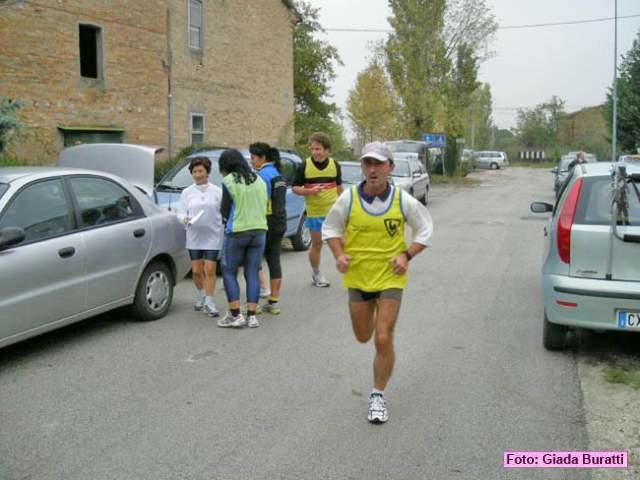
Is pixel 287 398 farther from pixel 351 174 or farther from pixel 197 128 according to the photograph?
pixel 197 128

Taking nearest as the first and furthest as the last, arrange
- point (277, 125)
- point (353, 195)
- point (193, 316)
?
point (353, 195) → point (193, 316) → point (277, 125)

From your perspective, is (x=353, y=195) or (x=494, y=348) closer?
(x=353, y=195)

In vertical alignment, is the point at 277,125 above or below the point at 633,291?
above

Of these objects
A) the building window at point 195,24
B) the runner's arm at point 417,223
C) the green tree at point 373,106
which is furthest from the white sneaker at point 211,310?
the green tree at point 373,106

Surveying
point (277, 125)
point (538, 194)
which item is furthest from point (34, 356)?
point (538, 194)

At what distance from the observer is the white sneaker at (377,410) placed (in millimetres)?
4758

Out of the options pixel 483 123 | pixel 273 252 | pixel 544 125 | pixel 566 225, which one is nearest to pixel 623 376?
pixel 566 225

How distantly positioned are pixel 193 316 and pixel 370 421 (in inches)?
136

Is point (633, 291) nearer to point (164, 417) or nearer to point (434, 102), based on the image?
point (164, 417)

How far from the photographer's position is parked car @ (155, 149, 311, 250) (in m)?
10.6

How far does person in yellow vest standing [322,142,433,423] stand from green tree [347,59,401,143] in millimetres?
37176

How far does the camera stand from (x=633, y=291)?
5.72 m

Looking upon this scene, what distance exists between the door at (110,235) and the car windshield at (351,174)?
901cm

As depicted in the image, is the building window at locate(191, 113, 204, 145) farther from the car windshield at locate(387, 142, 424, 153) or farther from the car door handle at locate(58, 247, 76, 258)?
the car door handle at locate(58, 247, 76, 258)
